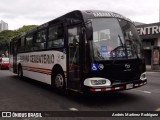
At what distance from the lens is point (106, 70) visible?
7.96m

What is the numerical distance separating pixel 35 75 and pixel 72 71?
4.98 meters

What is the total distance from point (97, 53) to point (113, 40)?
75 centimetres

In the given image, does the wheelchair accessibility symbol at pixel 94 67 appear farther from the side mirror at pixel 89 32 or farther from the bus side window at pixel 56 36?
the bus side window at pixel 56 36

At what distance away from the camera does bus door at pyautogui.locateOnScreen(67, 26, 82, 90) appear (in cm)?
855

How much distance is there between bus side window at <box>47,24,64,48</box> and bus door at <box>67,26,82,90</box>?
0.75 meters

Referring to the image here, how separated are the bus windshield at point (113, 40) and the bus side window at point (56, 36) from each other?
2076 mm

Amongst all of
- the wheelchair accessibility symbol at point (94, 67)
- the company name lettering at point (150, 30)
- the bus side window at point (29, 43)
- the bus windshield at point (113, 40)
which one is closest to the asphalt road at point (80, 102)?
the wheelchair accessibility symbol at point (94, 67)

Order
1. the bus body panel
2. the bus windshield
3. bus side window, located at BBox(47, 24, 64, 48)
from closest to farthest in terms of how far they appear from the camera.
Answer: the bus windshield → bus side window, located at BBox(47, 24, 64, 48) → the bus body panel

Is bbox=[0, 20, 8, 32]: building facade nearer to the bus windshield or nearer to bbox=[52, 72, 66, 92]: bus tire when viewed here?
bbox=[52, 72, 66, 92]: bus tire

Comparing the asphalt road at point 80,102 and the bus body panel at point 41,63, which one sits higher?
the bus body panel at point 41,63

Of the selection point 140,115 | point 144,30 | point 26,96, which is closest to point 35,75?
point 26,96

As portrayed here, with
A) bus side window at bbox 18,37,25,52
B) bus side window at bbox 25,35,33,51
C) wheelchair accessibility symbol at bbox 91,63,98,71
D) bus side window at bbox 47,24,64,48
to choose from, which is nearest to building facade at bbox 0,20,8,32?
bus side window at bbox 18,37,25,52

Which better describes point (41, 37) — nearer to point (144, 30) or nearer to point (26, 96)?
point (26, 96)

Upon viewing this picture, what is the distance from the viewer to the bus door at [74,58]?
8.55 m
